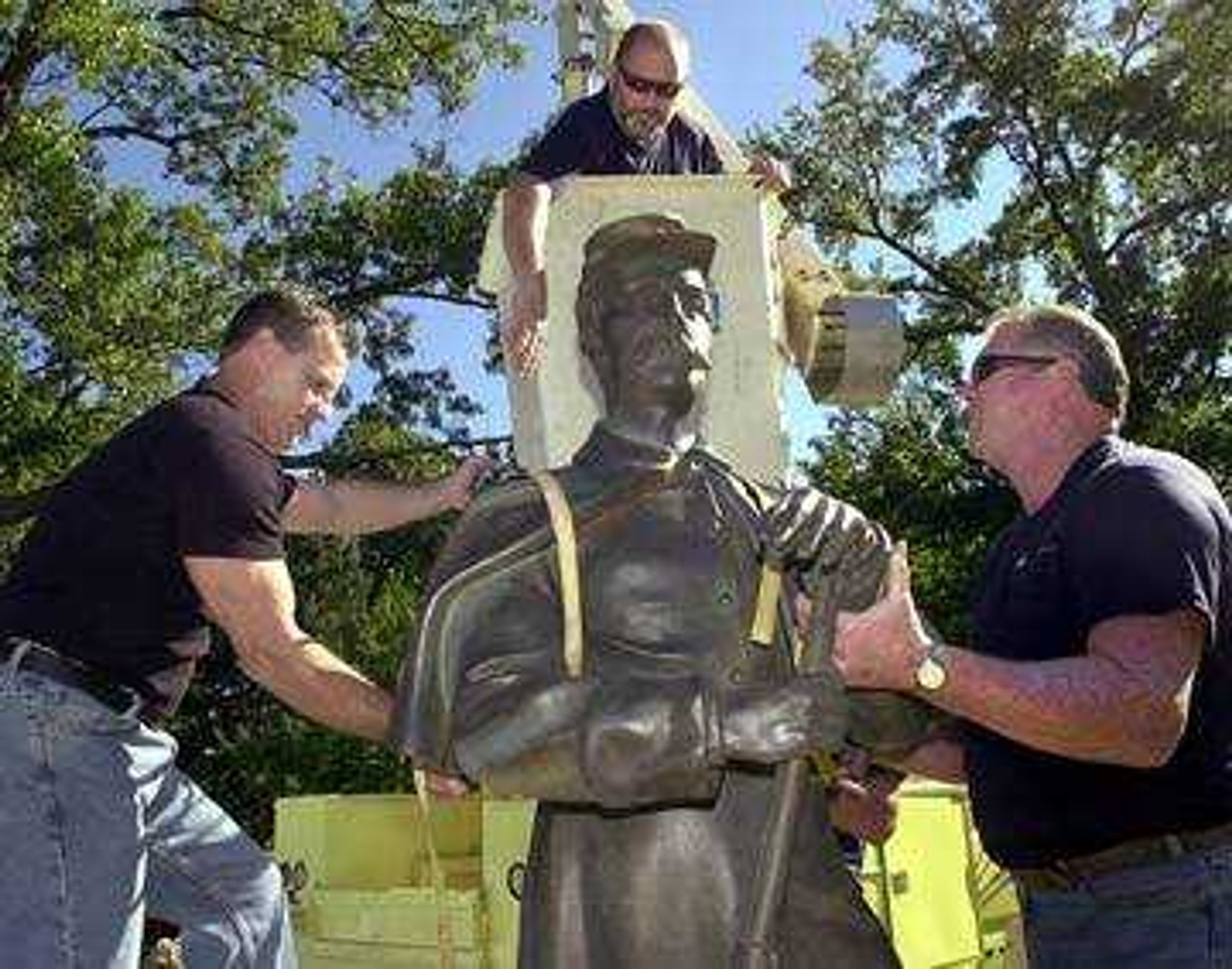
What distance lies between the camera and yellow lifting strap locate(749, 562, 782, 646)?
2.84 meters

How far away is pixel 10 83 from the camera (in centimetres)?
1550

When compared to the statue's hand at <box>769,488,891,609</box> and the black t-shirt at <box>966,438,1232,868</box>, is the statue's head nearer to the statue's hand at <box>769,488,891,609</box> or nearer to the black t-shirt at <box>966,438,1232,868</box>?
the statue's hand at <box>769,488,891,609</box>

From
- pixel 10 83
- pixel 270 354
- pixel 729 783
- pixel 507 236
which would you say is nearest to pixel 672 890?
pixel 729 783

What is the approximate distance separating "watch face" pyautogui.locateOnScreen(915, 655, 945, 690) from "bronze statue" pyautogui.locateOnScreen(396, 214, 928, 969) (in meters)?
0.13

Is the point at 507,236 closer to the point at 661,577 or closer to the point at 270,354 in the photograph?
the point at 270,354

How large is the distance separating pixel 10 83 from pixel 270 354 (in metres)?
12.6

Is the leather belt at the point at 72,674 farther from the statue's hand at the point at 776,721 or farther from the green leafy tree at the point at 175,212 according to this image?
the green leafy tree at the point at 175,212

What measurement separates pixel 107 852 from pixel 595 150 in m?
2.40

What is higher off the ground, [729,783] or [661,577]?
[661,577]

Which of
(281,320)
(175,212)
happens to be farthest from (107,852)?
(175,212)

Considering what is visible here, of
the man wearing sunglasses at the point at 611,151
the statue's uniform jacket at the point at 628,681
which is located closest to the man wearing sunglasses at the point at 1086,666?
the statue's uniform jacket at the point at 628,681

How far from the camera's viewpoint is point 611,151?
5.01m

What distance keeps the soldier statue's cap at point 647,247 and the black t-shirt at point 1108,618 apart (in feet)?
2.93

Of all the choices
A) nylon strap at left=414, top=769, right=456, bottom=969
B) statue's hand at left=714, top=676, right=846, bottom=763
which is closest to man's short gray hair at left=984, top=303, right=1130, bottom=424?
statue's hand at left=714, top=676, right=846, bottom=763
